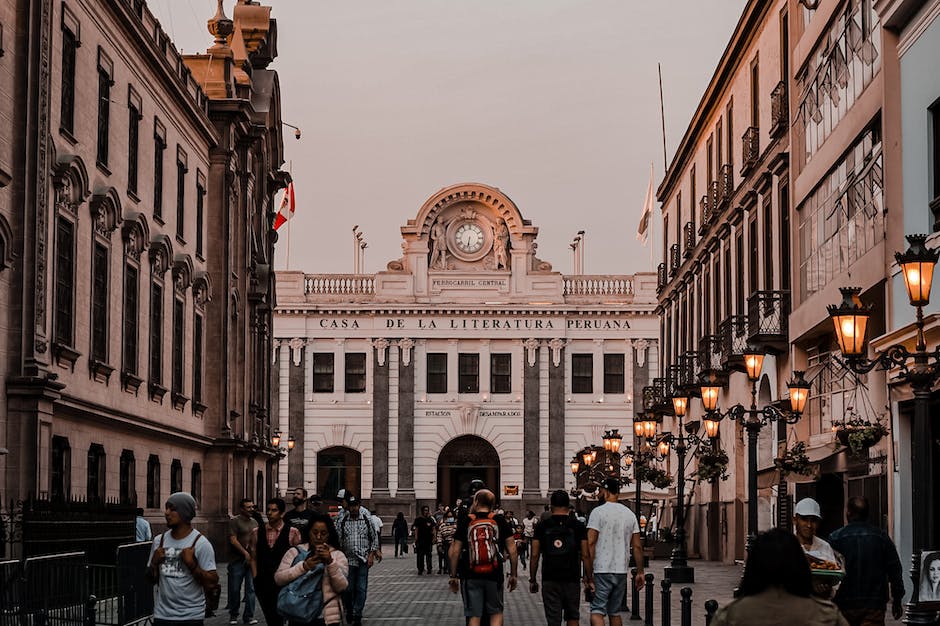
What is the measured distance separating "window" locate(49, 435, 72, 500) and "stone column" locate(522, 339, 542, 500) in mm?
44037

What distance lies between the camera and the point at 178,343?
1574 inches

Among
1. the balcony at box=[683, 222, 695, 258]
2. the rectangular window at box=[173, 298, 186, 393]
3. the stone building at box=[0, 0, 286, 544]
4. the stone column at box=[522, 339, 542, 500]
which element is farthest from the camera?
the stone column at box=[522, 339, 542, 500]

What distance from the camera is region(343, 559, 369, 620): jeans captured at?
22109mm

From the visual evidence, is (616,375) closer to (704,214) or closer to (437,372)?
(437,372)

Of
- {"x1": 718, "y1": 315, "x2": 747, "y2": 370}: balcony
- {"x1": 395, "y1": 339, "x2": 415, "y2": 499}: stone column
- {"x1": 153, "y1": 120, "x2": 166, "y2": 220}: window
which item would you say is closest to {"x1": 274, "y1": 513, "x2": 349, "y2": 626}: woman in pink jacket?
{"x1": 718, "y1": 315, "x2": 747, "y2": 370}: balcony

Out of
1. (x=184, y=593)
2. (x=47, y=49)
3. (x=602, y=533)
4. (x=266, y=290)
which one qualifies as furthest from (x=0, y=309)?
(x=266, y=290)

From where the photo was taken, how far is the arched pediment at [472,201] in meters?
71.6

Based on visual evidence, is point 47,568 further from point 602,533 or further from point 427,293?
point 427,293

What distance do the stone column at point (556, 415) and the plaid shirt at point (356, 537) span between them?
49.4 metres

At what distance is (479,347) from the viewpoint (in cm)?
7256

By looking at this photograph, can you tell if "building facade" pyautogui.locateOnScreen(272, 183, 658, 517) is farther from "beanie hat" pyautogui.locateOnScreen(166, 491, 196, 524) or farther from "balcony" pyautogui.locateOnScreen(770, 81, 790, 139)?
"beanie hat" pyautogui.locateOnScreen(166, 491, 196, 524)

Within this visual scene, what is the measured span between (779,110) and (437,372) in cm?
4126

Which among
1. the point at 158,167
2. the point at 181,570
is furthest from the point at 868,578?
the point at 158,167

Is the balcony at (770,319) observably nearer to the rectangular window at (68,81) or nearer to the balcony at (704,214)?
the balcony at (704,214)
